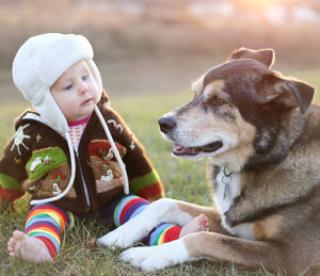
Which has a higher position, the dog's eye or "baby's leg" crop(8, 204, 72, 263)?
the dog's eye

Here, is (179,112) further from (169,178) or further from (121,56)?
(121,56)

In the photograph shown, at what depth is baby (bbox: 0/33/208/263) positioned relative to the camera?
321cm

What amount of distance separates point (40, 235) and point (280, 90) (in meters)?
1.57

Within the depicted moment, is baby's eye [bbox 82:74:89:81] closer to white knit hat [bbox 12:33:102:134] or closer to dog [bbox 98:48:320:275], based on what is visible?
white knit hat [bbox 12:33:102:134]

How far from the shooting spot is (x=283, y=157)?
10.2ft

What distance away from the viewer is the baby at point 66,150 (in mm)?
3207

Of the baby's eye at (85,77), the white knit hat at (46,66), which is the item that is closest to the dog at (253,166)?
the baby's eye at (85,77)

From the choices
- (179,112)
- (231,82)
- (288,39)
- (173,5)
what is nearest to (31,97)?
(179,112)

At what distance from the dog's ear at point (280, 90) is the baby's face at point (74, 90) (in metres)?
1.04

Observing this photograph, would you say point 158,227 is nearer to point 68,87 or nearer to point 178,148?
point 178,148

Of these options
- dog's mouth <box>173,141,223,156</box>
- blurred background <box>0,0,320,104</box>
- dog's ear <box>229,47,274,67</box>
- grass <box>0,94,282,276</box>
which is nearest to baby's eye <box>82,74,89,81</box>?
dog's mouth <box>173,141,223,156</box>

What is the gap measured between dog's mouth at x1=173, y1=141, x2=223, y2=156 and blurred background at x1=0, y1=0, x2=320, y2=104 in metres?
14.5

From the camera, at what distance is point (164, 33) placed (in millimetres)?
26906

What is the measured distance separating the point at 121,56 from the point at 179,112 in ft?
69.9
